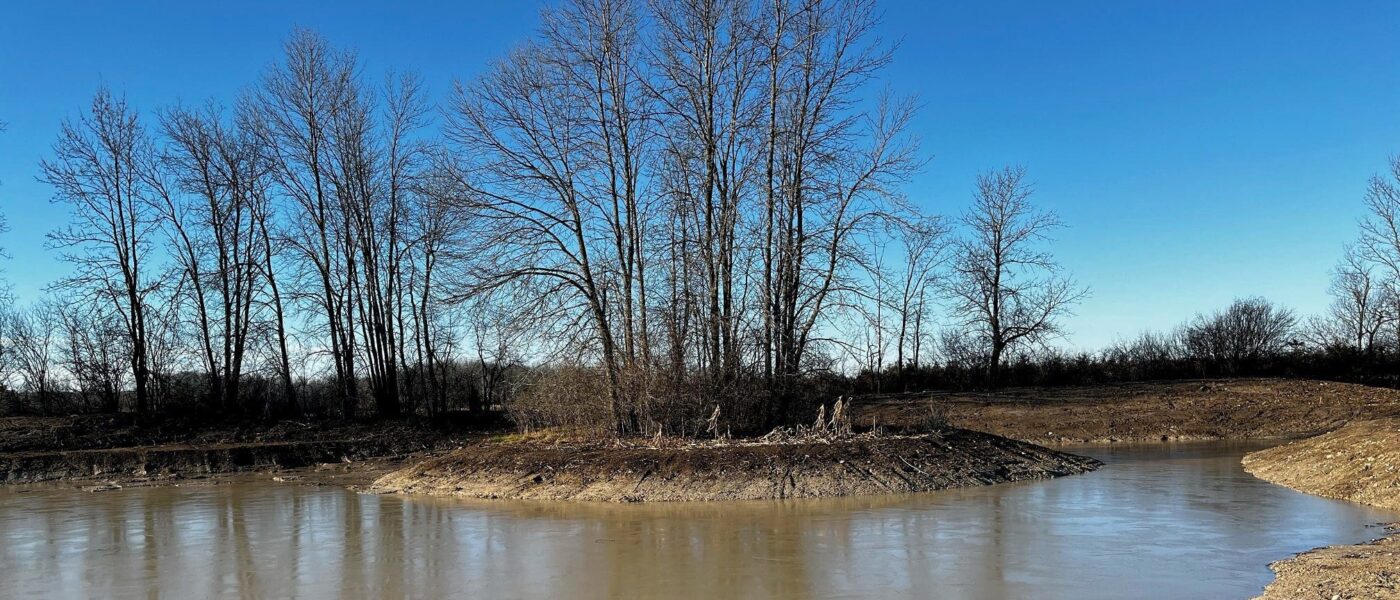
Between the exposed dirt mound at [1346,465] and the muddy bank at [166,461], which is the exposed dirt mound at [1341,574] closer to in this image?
the exposed dirt mound at [1346,465]

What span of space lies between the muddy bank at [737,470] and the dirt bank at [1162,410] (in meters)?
9.04

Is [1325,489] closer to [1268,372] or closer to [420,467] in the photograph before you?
[420,467]

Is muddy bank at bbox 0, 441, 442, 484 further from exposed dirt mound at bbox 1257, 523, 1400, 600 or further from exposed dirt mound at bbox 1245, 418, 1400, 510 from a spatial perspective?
exposed dirt mound at bbox 1257, 523, 1400, 600

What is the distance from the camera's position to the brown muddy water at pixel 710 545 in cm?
845

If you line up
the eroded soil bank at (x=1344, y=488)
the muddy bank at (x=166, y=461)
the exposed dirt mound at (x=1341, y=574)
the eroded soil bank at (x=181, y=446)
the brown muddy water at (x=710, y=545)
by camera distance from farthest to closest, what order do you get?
the eroded soil bank at (x=181, y=446) < the muddy bank at (x=166, y=461) < the brown muddy water at (x=710, y=545) < the eroded soil bank at (x=1344, y=488) < the exposed dirt mound at (x=1341, y=574)

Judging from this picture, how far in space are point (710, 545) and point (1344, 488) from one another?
9.52 m

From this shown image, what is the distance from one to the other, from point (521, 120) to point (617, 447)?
7185mm

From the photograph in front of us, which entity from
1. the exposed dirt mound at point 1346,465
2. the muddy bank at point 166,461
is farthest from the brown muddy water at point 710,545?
the muddy bank at point 166,461

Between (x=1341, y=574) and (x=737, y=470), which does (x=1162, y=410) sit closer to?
(x=737, y=470)

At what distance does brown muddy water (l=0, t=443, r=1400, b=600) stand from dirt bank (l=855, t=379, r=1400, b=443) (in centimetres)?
1168

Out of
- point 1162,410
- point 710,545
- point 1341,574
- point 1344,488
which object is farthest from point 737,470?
point 1162,410

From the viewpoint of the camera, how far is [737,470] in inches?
565

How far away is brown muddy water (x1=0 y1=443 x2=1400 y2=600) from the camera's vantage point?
845 cm

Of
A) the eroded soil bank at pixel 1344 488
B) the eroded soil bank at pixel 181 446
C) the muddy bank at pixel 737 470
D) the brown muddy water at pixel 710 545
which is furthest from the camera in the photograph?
the eroded soil bank at pixel 181 446
